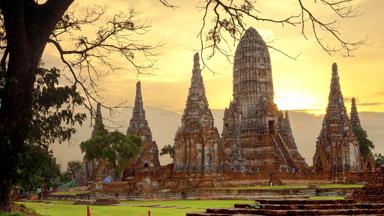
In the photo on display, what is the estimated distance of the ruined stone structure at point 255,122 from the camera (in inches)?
2338

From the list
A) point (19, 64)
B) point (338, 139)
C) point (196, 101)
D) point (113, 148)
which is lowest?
point (19, 64)

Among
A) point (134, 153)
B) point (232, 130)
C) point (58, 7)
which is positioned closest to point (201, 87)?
point (134, 153)

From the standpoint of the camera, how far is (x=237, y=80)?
215ft

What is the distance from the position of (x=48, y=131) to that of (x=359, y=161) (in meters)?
46.3

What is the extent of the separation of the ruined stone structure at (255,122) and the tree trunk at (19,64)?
48.6 metres

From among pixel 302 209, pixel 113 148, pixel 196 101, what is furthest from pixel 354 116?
pixel 302 209

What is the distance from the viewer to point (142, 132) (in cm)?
6481

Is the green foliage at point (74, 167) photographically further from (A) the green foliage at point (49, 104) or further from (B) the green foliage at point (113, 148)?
(A) the green foliage at point (49, 104)

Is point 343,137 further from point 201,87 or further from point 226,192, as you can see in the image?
point 226,192

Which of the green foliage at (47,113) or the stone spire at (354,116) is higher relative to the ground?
the stone spire at (354,116)

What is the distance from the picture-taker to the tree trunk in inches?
407

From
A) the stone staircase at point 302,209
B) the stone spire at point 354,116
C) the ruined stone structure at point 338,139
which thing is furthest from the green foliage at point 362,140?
the stone staircase at point 302,209

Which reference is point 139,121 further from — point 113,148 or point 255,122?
point 113,148

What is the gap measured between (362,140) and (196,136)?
3156 cm
